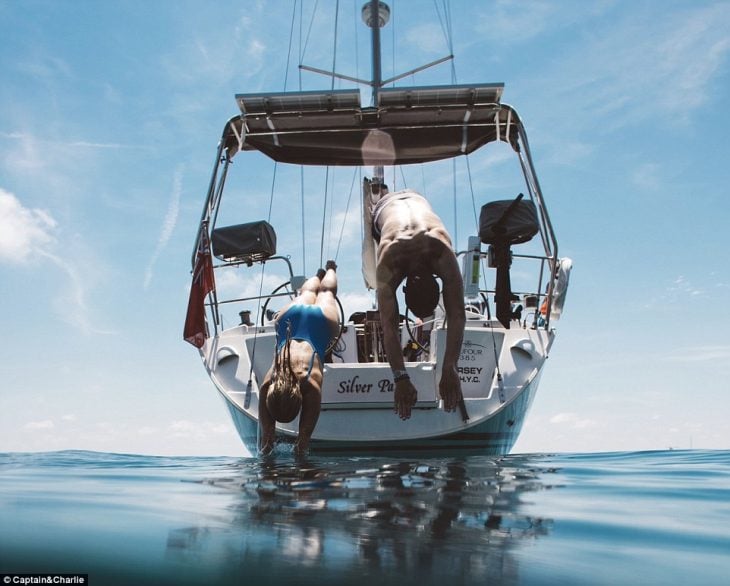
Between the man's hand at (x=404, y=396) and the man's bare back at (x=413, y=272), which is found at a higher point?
the man's bare back at (x=413, y=272)

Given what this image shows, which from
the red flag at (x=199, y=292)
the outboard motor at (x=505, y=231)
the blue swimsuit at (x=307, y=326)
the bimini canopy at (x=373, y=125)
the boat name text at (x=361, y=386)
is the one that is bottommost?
the boat name text at (x=361, y=386)

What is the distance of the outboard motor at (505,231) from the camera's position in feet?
22.6

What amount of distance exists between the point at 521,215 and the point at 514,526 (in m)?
5.84

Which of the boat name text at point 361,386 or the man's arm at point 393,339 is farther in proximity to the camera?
the boat name text at point 361,386

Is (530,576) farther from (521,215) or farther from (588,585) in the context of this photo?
(521,215)

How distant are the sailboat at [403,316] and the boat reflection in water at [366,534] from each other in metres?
2.64

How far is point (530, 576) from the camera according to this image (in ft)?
3.54

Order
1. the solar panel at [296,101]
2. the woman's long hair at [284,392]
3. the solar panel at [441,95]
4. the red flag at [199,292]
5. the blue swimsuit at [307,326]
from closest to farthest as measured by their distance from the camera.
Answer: the woman's long hair at [284,392] < the blue swimsuit at [307,326] < the red flag at [199,292] < the solar panel at [441,95] < the solar panel at [296,101]

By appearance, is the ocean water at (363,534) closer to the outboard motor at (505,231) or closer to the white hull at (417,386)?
the white hull at (417,386)

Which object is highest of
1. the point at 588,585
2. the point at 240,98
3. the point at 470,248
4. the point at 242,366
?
the point at 240,98

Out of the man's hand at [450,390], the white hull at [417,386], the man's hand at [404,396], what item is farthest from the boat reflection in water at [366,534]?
the white hull at [417,386]

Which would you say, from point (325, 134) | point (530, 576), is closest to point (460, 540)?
point (530, 576)

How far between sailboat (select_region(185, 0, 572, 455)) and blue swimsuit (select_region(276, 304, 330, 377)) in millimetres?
210

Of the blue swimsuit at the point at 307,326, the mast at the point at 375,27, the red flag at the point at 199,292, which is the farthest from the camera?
the mast at the point at 375,27
